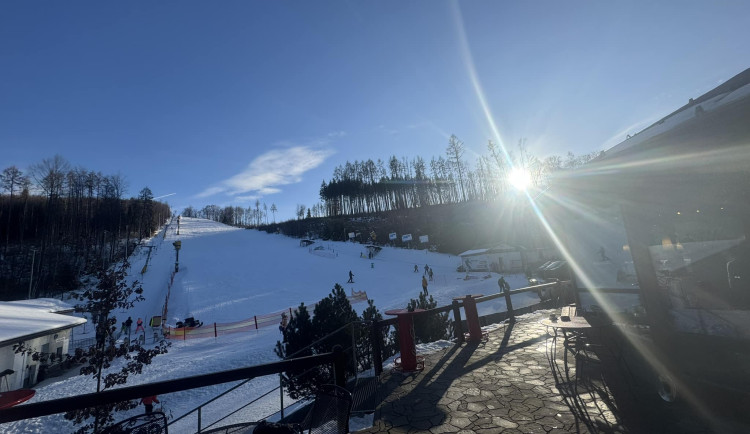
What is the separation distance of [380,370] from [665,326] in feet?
16.9

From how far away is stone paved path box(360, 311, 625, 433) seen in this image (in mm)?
3711

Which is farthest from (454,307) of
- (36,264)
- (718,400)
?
(36,264)

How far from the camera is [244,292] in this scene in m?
28.1

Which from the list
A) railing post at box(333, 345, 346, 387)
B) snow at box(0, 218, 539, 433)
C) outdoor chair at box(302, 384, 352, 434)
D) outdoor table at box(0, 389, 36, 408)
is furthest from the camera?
snow at box(0, 218, 539, 433)

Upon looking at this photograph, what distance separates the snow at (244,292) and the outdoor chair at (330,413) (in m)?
1.80

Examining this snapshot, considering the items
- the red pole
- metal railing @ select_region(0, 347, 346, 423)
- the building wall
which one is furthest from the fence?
metal railing @ select_region(0, 347, 346, 423)

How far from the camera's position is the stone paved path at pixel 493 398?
3.71m

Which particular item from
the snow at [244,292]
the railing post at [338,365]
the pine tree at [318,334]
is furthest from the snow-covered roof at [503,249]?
the railing post at [338,365]

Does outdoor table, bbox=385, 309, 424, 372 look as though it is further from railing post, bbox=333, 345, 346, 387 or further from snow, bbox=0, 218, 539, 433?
railing post, bbox=333, 345, 346, 387

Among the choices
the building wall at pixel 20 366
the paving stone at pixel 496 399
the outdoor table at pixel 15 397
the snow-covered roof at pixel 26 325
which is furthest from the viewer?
the building wall at pixel 20 366

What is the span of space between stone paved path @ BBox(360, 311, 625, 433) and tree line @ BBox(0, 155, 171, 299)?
3471 cm

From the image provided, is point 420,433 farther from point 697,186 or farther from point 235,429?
point 697,186

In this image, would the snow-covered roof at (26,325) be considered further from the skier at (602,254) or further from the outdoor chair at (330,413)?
the skier at (602,254)

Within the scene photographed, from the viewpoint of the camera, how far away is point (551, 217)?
27.6 feet
